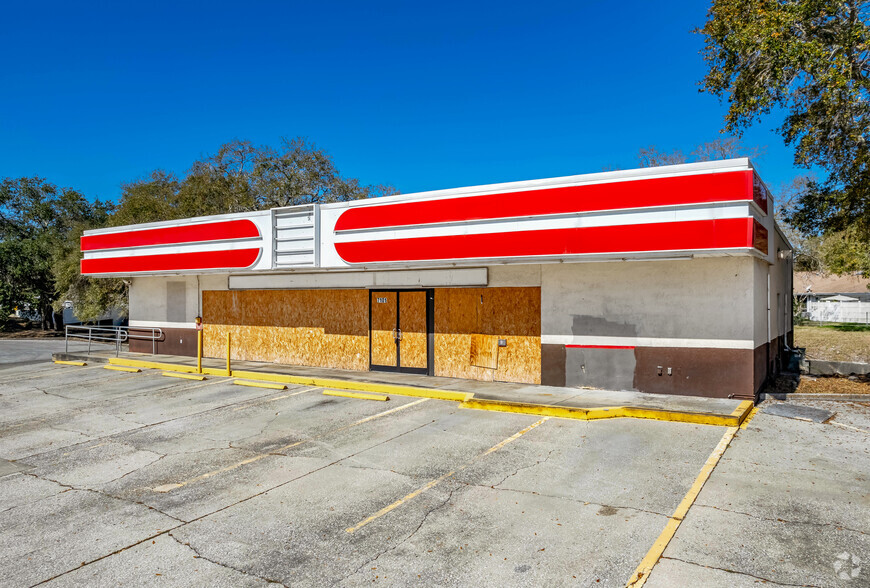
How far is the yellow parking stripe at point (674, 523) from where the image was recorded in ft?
16.1

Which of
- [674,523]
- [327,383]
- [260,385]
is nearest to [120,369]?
[260,385]

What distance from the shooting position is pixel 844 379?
16.7 m

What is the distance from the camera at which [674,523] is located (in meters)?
5.96

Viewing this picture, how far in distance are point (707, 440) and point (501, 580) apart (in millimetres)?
5605

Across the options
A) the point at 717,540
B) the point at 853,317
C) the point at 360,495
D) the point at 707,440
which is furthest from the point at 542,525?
the point at 853,317

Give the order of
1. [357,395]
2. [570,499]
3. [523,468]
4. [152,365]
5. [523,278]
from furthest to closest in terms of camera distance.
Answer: [152,365]
[523,278]
[357,395]
[523,468]
[570,499]

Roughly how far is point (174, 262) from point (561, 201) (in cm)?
1231

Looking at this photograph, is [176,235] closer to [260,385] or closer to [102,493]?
[260,385]

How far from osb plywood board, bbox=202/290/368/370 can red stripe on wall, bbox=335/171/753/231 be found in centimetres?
312

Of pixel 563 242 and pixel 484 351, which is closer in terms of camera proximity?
→ pixel 563 242

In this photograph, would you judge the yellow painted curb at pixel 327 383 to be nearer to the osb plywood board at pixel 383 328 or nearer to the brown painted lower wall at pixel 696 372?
the osb plywood board at pixel 383 328

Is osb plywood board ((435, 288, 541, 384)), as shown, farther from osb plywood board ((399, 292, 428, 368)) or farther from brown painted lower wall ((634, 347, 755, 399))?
brown painted lower wall ((634, 347, 755, 399))

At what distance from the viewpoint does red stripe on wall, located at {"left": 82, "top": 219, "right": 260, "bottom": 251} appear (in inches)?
643

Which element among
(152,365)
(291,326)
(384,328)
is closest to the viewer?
(384,328)
